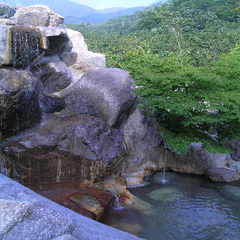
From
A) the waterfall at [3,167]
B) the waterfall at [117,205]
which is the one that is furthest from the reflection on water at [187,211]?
the waterfall at [3,167]

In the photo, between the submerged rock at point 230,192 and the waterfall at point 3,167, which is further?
the submerged rock at point 230,192

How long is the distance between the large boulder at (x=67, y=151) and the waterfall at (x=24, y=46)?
81.4 inches

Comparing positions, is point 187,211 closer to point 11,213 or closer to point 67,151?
point 67,151

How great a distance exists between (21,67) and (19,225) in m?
6.76

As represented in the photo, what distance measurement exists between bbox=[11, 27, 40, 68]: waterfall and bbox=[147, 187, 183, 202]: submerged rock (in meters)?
6.15

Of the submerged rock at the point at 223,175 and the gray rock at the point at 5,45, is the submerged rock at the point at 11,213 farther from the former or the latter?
the submerged rock at the point at 223,175

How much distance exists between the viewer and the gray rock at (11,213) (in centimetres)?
293

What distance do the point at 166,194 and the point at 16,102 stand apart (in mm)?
5586

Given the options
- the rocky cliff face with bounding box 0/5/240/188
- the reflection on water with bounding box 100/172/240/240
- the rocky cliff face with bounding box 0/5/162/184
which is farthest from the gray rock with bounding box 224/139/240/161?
the rocky cliff face with bounding box 0/5/162/184

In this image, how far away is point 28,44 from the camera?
8.66m

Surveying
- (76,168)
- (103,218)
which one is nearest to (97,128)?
(76,168)

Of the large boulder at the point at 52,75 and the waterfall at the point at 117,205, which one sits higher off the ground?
the large boulder at the point at 52,75

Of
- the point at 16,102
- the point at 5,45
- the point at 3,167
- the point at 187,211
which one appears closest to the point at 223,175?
the point at 187,211

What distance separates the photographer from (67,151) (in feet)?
24.6
